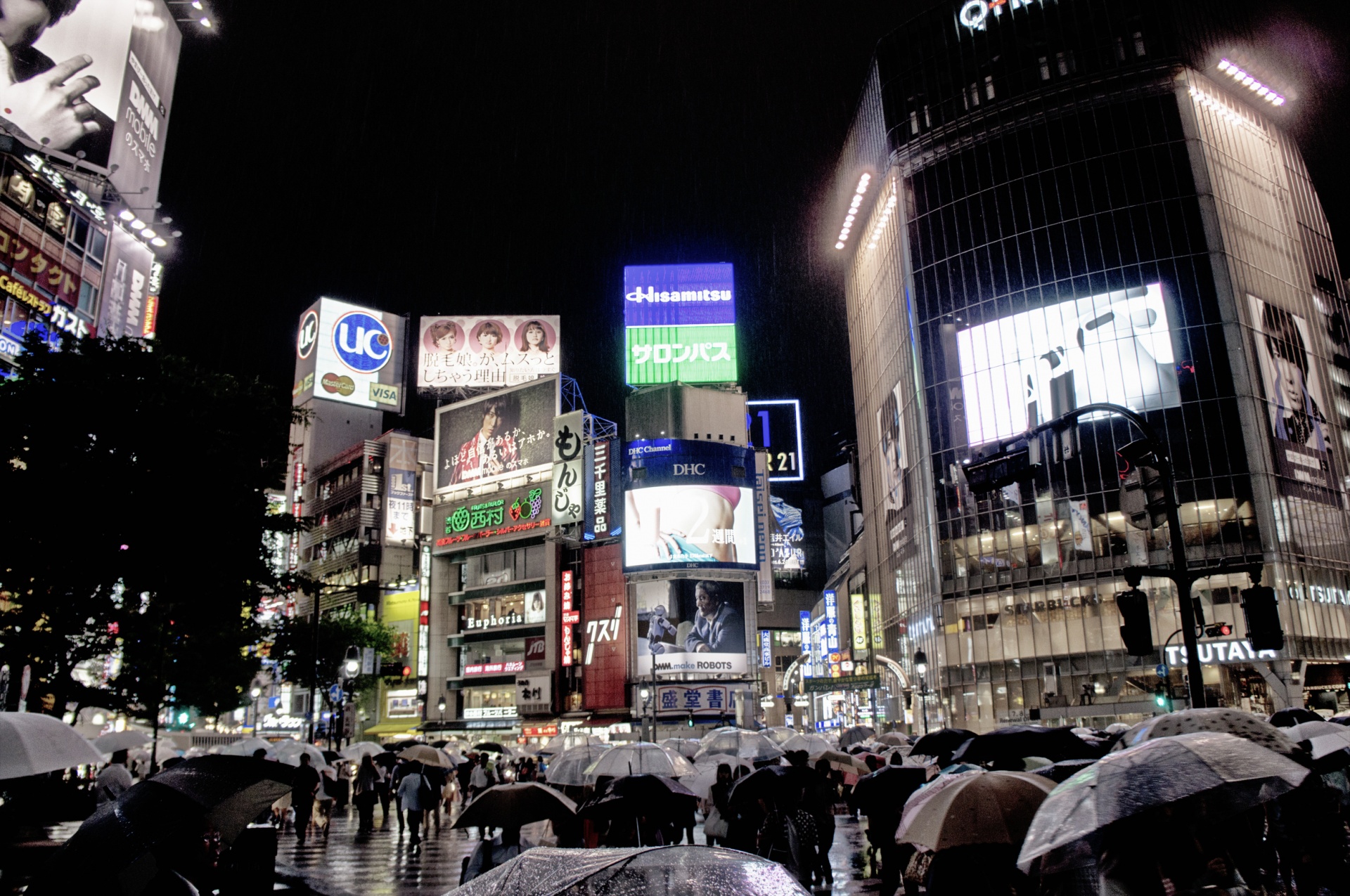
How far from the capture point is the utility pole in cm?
1250

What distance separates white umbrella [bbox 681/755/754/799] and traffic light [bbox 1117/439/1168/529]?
7.06 metres

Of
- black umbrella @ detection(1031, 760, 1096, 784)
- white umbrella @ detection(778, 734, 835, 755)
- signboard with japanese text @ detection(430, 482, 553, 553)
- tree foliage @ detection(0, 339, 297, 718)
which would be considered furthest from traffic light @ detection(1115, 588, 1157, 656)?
signboard with japanese text @ detection(430, 482, 553, 553)

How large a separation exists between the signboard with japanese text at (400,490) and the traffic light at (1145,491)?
266ft

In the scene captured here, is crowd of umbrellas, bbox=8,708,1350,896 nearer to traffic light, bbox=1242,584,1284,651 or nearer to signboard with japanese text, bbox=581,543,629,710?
traffic light, bbox=1242,584,1284,651

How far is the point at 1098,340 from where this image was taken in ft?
194

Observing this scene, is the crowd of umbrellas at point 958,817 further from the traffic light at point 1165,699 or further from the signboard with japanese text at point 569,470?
the signboard with japanese text at point 569,470

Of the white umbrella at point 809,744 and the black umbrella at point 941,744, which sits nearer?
the black umbrella at point 941,744

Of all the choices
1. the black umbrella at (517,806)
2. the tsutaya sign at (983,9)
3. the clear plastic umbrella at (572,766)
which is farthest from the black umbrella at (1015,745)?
the tsutaya sign at (983,9)

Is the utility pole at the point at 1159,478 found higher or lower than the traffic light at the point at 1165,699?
higher

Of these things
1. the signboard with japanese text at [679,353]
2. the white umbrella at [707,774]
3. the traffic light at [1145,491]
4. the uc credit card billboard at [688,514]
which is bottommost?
the white umbrella at [707,774]

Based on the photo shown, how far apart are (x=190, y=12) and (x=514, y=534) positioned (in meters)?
38.8

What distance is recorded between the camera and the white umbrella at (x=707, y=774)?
16766mm

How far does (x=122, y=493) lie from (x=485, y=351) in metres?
61.5

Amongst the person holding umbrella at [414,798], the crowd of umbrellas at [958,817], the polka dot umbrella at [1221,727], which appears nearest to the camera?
the crowd of umbrellas at [958,817]
